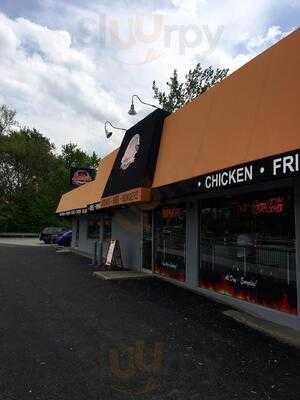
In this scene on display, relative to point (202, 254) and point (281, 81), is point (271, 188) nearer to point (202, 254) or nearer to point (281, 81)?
point (281, 81)

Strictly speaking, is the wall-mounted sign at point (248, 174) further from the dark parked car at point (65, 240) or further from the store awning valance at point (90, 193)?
the dark parked car at point (65, 240)

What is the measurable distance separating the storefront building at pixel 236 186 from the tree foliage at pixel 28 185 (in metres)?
44.1

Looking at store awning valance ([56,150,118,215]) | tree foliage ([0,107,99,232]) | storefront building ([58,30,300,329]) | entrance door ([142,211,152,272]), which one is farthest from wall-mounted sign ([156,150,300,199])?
tree foliage ([0,107,99,232])

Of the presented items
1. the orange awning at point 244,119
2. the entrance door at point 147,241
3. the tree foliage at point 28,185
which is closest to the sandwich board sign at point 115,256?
the entrance door at point 147,241

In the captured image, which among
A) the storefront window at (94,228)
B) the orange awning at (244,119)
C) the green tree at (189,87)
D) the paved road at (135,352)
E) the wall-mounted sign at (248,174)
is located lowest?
the paved road at (135,352)

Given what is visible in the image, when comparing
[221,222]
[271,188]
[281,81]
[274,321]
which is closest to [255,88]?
[281,81]

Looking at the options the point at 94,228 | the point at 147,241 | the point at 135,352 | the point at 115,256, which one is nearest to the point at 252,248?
the point at 135,352

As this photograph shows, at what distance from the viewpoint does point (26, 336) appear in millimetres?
6906

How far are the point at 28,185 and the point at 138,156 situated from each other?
46129 mm

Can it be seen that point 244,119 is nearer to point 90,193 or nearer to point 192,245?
point 192,245

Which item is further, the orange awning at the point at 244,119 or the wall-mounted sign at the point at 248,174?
the orange awning at the point at 244,119

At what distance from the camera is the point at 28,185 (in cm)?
5672

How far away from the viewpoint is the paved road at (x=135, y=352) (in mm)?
4848

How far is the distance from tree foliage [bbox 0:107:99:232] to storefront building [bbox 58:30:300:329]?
44.1 m
